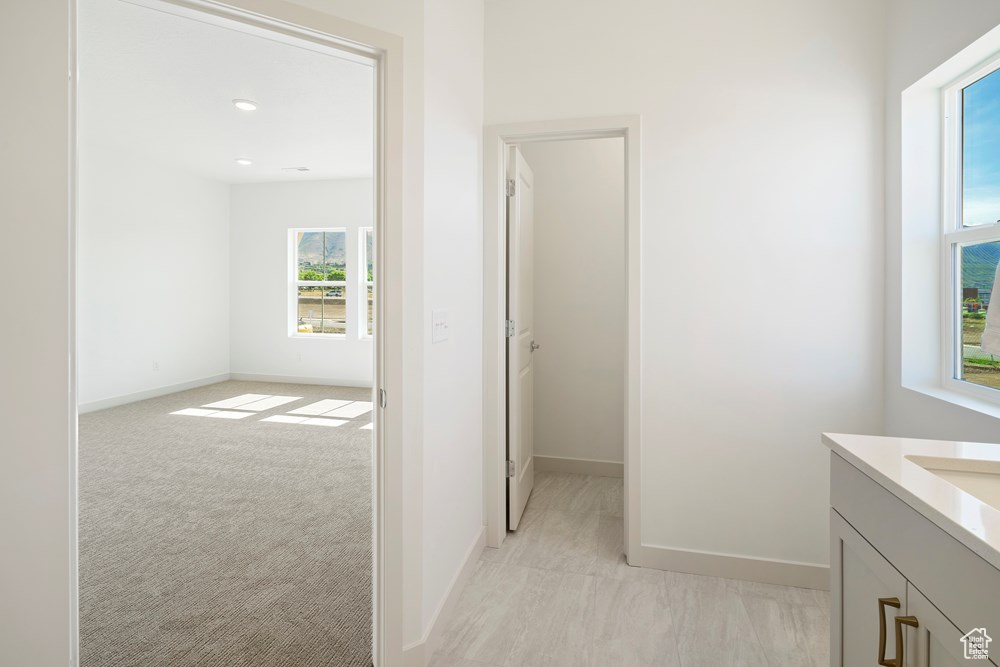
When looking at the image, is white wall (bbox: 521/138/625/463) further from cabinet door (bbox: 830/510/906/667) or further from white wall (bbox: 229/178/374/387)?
white wall (bbox: 229/178/374/387)

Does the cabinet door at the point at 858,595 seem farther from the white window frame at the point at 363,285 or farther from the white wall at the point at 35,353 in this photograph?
the white window frame at the point at 363,285

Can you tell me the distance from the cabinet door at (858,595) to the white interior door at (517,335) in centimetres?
174

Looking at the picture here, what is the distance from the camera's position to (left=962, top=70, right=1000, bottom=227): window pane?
5.78ft

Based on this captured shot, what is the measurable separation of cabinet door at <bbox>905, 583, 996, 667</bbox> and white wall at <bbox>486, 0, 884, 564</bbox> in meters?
1.50

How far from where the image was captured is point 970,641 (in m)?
0.74

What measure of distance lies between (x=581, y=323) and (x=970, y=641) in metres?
3.17

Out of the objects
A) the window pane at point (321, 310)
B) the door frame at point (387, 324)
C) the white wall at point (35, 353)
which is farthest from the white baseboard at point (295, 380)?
the white wall at point (35, 353)

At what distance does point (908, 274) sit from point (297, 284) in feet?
22.7

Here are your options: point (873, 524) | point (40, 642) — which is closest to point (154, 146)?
point (40, 642)

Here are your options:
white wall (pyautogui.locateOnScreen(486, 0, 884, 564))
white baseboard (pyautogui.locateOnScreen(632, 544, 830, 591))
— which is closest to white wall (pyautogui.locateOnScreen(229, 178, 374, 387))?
white wall (pyautogui.locateOnScreen(486, 0, 884, 564))

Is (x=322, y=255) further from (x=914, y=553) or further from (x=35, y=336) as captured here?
(x=914, y=553)

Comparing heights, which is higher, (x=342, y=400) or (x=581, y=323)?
(x=581, y=323)

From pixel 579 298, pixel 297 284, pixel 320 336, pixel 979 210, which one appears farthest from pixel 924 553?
pixel 297 284

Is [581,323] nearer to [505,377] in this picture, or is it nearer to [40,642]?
[505,377]
